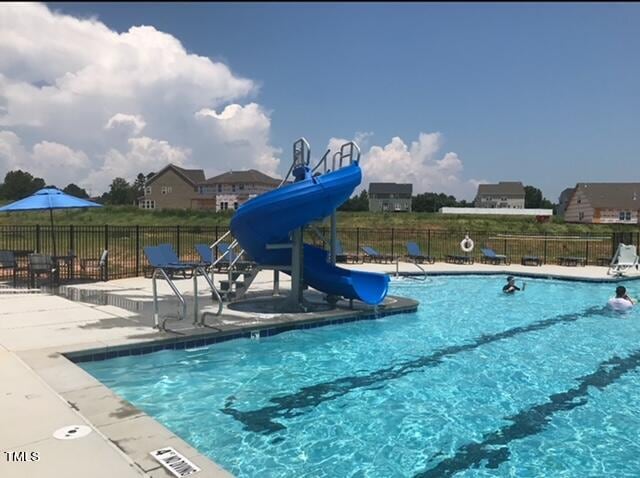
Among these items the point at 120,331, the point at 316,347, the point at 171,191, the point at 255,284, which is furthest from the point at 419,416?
the point at 171,191

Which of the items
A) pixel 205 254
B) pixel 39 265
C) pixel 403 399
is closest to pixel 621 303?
pixel 403 399

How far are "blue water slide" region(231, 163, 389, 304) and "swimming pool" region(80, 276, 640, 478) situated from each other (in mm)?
929

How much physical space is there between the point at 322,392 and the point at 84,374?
2.89 m

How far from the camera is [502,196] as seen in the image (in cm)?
10625

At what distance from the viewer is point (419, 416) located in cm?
593

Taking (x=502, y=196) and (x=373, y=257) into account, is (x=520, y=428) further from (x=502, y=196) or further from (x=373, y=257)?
(x=502, y=196)

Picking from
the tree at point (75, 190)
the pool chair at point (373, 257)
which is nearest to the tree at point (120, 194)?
the tree at point (75, 190)

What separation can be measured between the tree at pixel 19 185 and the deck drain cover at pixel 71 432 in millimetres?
104017

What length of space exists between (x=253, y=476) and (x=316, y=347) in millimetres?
4429

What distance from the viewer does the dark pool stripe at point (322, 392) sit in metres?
5.62

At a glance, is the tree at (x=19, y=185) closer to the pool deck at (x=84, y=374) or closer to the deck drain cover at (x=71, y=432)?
the pool deck at (x=84, y=374)

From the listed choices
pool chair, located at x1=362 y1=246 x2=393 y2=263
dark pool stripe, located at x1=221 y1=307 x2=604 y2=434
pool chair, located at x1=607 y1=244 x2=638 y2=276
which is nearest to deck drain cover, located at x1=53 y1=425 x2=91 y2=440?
dark pool stripe, located at x1=221 y1=307 x2=604 y2=434

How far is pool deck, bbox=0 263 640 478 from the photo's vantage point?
374 centimetres

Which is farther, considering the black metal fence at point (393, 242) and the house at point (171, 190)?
the house at point (171, 190)
